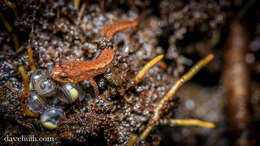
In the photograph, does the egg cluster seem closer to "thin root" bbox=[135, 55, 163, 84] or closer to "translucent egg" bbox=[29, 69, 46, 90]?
"translucent egg" bbox=[29, 69, 46, 90]

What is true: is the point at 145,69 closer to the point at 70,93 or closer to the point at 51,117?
the point at 70,93

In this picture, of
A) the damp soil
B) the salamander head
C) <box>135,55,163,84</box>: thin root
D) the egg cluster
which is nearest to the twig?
the damp soil

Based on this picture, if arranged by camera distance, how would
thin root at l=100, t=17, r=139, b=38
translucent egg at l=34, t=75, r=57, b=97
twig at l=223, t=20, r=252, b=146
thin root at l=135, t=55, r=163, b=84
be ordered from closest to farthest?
1. translucent egg at l=34, t=75, r=57, b=97
2. thin root at l=135, t=55, r=163, b=84
3. thin root at l=100, t=17, r=139, b=38
4. twig at l=223, t=20, r=252, b=146

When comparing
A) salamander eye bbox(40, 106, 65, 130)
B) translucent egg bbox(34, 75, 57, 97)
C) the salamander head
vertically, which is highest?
the salamander head

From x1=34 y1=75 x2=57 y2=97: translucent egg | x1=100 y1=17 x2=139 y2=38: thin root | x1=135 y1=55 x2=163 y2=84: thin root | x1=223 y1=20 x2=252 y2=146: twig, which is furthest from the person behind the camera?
x1=223 y1=20 x2=252 y2=146: twig

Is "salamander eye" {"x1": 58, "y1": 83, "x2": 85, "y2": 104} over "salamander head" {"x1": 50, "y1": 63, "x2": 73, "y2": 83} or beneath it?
beneath

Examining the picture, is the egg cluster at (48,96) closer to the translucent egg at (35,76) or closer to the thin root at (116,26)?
the translucent egg at (35,76)
